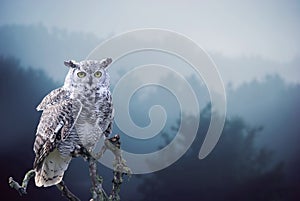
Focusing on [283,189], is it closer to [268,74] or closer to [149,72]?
[268,74]

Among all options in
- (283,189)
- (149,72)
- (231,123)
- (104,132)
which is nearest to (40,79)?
(149,72)

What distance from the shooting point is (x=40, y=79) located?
2.54m

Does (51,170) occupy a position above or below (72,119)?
below

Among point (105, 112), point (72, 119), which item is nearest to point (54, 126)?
point (72, 119)

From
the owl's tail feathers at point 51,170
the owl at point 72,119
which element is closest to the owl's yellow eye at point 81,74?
the owl at point 72,119

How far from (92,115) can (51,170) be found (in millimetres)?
247

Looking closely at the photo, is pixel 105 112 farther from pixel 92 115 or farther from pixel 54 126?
pixel 54 126

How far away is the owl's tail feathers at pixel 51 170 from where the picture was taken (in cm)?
169

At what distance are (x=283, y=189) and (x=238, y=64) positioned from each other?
0.75 meters

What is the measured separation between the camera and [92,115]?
5.80 ft

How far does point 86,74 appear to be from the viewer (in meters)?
1.75

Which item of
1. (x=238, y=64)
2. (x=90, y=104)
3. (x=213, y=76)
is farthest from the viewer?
(x=238, y=64)

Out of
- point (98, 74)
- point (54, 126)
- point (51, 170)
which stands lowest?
point (51, 170)

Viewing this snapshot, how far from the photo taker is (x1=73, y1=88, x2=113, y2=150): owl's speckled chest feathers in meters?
1.76
